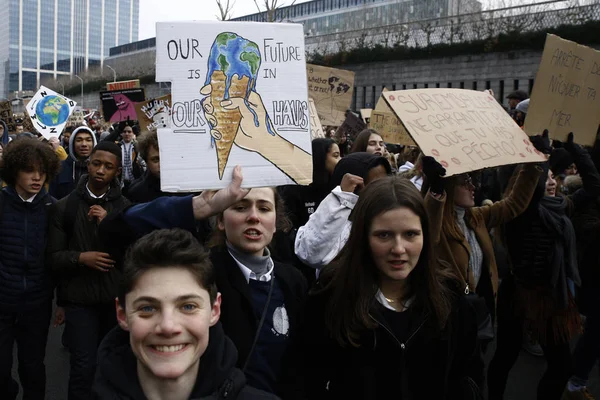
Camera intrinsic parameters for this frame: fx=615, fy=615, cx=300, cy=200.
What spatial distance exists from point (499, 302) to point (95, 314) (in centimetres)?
282

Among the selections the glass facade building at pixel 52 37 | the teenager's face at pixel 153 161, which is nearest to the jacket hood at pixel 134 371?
the teenager's face at pixel 153 161

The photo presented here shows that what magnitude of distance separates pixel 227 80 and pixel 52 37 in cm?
16118

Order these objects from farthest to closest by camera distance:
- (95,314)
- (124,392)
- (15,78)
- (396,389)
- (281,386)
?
(15,78) < (95,314) < (281,386) < (396,389) < (124,392)

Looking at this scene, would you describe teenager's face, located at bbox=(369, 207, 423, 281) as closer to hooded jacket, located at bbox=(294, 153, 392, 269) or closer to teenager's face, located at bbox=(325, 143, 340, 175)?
hooded jacket, located at bbox=(294, 153, 392, 269)

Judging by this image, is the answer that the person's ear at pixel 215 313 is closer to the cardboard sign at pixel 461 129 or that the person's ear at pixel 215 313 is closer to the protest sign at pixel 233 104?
the protest sign at pixel 233 104

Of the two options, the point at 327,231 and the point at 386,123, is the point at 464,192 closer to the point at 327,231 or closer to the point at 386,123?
the point at 327,231

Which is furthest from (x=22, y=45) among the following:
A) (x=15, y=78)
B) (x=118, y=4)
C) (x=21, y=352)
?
(x=21, y=352)

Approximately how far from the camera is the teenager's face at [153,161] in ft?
14.7

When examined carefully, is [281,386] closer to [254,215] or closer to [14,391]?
[254,215]

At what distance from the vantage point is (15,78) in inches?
5625

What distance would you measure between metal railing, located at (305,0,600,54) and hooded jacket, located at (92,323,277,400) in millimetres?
19565

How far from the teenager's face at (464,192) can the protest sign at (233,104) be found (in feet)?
4.19

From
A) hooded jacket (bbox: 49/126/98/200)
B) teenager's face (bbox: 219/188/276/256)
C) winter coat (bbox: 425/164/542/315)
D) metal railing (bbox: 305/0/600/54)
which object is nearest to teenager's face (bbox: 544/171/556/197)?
winter coat (bbox: 425/164/542/315)

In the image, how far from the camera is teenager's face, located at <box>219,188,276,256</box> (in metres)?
2.46
